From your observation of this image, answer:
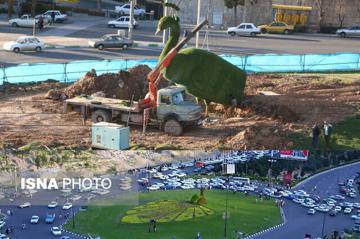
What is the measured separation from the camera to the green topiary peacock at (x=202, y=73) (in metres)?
26.0

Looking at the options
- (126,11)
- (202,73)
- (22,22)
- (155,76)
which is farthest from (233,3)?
(155,76)

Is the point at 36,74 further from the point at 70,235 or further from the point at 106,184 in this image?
the point at 70,235

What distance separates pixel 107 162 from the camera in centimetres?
2138

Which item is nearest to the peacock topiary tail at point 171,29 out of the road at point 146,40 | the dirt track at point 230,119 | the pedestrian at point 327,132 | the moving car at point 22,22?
the dirt track at point 230,119

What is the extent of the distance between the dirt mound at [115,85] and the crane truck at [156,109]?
10.2ft

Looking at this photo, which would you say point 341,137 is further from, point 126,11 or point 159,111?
point 126,11

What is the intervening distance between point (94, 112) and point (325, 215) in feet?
33.2

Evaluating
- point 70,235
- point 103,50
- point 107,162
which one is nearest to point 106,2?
point 103,50

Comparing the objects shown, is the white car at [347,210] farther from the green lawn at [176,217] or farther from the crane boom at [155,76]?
the crane boom at [155,76]

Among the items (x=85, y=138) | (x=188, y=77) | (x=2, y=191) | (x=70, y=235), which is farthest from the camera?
(x=188, y=77)

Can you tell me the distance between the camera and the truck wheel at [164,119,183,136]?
2477cm

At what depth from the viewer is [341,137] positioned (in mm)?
25078

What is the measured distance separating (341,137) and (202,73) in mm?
5912

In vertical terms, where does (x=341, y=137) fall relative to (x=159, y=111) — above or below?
below
